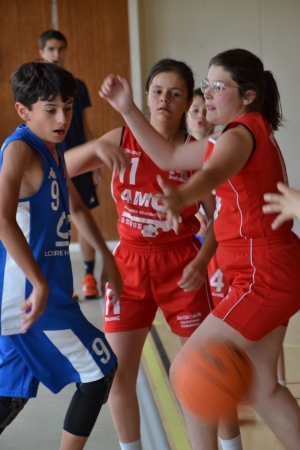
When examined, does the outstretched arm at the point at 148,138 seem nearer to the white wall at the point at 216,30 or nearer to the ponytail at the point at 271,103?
the ponytail at the point at 271,103

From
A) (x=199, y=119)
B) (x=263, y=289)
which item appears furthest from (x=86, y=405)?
(x=199, y=119)

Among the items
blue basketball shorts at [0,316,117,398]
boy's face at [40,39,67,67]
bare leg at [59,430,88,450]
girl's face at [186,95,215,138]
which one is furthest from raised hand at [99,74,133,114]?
boy's face at [40,39,67,67]

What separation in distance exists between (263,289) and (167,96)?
834 mm

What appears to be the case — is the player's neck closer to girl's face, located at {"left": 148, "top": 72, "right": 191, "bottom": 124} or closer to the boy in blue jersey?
girl's face, located at {"left": 148, "top": 72, "right": 191, "bottom": 124}

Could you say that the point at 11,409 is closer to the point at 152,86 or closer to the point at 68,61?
the point at 152,86

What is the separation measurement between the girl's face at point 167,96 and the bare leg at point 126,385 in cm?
80

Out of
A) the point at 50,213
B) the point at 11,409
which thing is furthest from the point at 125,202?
the point at 11,409

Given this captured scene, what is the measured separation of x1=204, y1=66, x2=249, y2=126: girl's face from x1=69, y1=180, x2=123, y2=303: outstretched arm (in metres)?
0.57

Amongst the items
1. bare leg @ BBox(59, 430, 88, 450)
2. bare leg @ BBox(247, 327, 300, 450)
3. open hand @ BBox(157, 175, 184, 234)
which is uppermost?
open hand @ BBox(157, 175, 184, 234)

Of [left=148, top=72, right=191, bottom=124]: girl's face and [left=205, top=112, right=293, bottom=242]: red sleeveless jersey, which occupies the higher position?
[left=148, top=72, right=191, bottom=124]: girl's face

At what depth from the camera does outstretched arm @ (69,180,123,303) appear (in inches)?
88.0

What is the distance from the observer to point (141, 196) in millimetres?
2385

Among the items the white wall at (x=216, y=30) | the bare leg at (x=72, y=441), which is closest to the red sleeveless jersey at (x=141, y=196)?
the bare leg at (x=72, y=441)

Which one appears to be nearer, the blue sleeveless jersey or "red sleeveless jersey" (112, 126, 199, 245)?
the blue sleeveless jersey
